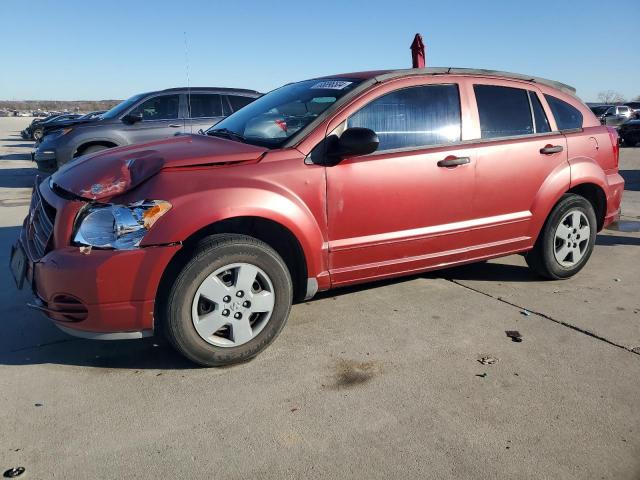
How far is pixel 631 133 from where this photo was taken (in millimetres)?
23109

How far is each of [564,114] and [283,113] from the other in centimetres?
251

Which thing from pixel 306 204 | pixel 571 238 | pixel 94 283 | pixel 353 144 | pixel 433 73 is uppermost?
pixel 433 73

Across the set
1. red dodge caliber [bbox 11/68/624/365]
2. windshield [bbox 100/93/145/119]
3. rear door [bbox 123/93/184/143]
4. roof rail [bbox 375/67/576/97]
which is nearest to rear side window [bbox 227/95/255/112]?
rear door [bbox 123/93/184/143]

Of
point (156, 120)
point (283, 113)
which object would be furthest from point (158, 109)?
point (283, 113)

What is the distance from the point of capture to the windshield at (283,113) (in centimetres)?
368

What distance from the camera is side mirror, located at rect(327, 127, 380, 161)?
3373 millimetres

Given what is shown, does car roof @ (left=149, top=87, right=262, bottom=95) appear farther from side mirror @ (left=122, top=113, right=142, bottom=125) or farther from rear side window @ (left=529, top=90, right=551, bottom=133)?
rear side window @ (left=529, top=90, right=551, bottom=133)

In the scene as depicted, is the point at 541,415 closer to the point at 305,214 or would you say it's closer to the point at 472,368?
the point at 472,368

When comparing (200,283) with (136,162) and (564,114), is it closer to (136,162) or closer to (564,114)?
(136,162)

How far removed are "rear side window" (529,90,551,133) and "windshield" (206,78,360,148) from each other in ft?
5.50

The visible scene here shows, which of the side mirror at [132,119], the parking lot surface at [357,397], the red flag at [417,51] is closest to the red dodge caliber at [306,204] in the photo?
the parking lot surface at [357,397]

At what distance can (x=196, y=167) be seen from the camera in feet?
10.4

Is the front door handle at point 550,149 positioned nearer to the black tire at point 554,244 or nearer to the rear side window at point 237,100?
the black tire at point 554,244

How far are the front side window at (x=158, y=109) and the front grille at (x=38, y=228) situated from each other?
6254 millimetres
